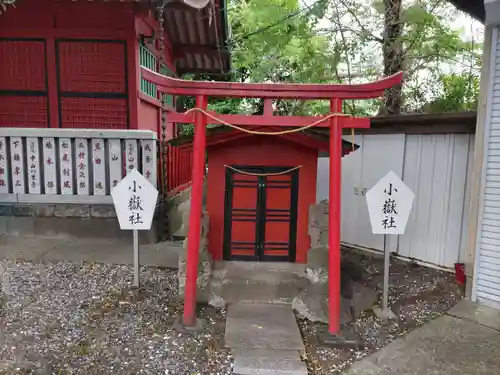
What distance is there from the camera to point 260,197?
18.3ft

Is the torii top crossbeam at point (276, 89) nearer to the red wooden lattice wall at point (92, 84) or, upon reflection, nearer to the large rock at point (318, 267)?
the large rock at point (318, 267)

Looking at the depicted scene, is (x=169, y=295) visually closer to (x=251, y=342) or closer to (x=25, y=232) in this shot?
(x=251, y=342)

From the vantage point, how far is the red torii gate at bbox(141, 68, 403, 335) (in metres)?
4.29

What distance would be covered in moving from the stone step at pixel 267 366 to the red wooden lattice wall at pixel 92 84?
5.47 m

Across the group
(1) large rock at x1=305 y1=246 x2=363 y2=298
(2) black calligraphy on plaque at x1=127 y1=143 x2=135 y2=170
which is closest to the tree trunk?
(1) large rock at x1=305 y1=246 x2=363 y2=298

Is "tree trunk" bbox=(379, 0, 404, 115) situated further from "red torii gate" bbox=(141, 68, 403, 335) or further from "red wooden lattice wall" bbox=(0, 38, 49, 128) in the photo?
"red wooden lattice wall" bbox=(0, 38, 49, 128)

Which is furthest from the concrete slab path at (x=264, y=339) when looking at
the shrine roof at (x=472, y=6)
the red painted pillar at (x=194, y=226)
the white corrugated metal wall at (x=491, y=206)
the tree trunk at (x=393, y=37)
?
the tree trunk at (x=393, y=37)

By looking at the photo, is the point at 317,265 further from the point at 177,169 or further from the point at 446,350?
the point at 177,169

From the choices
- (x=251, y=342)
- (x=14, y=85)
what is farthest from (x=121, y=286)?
(x=14, y=85)

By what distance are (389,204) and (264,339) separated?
2204 mm

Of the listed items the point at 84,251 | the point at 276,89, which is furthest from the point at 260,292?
the point at 84,251

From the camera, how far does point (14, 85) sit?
7590mm

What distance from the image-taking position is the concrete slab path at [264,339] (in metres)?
3.82

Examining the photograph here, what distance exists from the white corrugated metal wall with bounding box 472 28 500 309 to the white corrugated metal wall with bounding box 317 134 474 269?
85 centimetres
